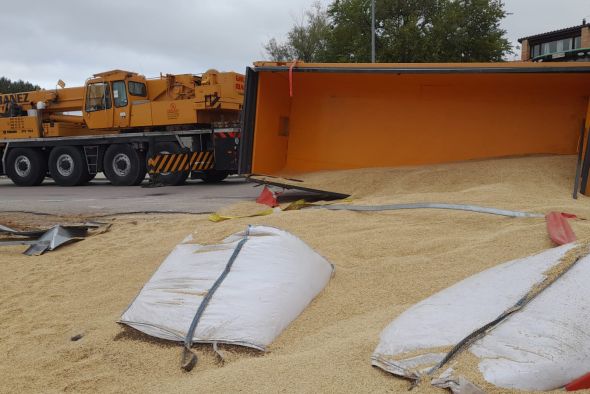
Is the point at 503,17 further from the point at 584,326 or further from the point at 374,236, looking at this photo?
the point at 584,326

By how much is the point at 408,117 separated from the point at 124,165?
8.33m

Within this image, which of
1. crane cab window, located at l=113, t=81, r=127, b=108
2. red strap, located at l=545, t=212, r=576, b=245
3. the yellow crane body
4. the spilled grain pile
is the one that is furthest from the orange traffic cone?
crane cab window, located at l=113, t=81, r=127, b=108

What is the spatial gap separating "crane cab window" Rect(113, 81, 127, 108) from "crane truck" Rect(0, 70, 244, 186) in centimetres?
2

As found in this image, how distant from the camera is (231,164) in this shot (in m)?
11.7

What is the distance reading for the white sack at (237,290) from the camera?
247cm

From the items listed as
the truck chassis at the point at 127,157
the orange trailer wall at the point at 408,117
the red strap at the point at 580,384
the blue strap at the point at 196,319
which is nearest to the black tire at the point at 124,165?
the truck chassis at the point at 127,157

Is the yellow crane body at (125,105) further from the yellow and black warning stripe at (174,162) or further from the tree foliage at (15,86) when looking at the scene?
the tree foliage at (15,86)

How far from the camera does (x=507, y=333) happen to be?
1867 mm

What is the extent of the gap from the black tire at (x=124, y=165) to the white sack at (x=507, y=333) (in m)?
11.2

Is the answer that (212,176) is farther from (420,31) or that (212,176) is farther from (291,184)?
(420,31)

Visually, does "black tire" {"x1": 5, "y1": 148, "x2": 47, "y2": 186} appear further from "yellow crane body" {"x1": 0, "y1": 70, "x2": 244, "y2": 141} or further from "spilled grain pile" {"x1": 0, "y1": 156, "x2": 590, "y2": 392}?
"spilled grain pile" {"x1": 0, "y1": 156, "x2": 590, "y2": 392}

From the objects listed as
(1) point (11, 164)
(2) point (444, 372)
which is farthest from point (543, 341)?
(1) point (11, 164)

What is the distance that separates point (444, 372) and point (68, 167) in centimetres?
→ 1377

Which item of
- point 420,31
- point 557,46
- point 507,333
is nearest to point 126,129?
point 507,333
